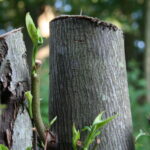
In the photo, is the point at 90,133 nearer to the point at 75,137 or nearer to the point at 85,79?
the point at 75,137

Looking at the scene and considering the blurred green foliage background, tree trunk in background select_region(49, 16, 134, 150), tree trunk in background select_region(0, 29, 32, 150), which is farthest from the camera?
the blurred green foliage background

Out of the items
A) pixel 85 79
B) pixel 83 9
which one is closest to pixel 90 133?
pixel 85 79

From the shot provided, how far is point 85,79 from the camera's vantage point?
86cm

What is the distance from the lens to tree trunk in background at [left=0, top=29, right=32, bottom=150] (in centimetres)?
75

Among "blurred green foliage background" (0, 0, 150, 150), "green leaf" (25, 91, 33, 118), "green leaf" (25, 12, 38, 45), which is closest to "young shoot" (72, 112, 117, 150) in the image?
"green leaf" (25, 91, 33, 118)

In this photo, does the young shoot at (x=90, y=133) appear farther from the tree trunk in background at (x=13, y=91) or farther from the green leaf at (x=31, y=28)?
the green leaf at (x=31, y=28)

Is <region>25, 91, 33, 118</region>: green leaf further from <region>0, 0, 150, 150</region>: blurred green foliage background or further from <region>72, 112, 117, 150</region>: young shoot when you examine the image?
<region>0, 0, 150, 150</region>: blurred green foliage background

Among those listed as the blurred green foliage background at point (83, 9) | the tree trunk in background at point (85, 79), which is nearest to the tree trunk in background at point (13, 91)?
the tree trunk in background at point (85, 79)

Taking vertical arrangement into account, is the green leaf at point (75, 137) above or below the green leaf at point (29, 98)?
below

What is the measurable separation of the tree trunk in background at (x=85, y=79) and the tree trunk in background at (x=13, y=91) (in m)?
0.12

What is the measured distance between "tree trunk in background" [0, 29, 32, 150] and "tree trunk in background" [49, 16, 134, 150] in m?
0.12

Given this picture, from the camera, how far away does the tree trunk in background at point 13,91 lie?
0.75 m

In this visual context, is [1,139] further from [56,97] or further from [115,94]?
[115,94]

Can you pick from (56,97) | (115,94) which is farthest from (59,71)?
(115,94)
